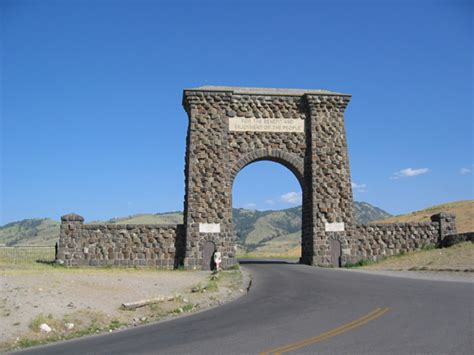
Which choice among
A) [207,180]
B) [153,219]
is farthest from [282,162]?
[153,219]

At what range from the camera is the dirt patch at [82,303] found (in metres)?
10.3

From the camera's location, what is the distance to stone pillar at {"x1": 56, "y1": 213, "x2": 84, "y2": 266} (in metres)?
25.3

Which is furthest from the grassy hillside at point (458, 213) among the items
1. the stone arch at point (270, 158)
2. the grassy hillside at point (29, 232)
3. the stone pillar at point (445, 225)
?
the grassy hillside at point (29, 232)

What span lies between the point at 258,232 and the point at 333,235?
130m

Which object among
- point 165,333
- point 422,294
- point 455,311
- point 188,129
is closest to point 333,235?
point 188,129

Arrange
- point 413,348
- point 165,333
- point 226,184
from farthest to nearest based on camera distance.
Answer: point 226,184, point 165,333, point 413,348

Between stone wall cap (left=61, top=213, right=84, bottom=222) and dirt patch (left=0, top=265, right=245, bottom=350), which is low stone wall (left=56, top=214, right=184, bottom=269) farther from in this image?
dirt patch (left=0, top=265, right=245, bottom=350)

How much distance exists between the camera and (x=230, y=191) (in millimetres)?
26891

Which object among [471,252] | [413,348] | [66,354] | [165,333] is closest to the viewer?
[413,348]

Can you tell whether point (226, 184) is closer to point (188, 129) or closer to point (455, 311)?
point (188, 129)

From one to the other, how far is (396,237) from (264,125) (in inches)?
377

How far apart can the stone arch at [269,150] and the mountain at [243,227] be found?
93.5 metres

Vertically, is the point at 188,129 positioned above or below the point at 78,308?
above

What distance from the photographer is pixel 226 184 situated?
87.9 feet
